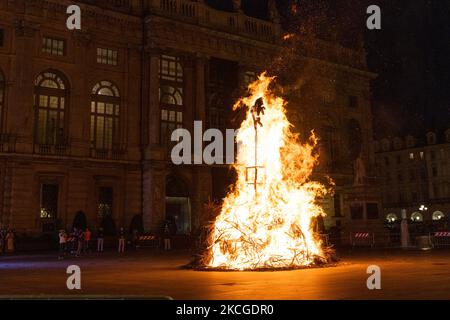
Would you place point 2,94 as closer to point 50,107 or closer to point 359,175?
point 50,107

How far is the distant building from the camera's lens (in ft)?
260

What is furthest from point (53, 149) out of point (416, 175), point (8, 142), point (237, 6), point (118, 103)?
point (416, 175)

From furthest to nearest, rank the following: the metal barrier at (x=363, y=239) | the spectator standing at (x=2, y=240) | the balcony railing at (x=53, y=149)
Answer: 1. the balcony railing at (x=53, y=149)
2. the metal barrier at (x=363, y=239)
3. the spectator standing at (x=2, y=240)

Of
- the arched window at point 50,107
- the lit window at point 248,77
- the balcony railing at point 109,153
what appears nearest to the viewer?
the arched window at point 50,107

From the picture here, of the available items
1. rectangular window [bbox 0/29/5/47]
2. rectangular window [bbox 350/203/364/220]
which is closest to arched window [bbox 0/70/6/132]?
rectangular window [bbox 0/29/5/47]

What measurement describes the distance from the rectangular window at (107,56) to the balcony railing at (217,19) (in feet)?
15.2

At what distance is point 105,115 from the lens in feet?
128

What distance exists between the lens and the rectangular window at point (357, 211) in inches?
1352

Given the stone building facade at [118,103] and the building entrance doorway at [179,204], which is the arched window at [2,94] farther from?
the building entrance doorway at [179,204]

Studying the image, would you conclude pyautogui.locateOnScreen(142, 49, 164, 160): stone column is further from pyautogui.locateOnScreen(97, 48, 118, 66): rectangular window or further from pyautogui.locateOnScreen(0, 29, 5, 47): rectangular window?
pyautogui.locateOnScreen(0, 29, 5, 47): rectangular window

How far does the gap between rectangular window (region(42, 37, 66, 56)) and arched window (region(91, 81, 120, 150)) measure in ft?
11.5

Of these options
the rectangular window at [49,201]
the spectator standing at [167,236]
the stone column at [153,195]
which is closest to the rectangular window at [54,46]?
the rectangular window at [49,201]
